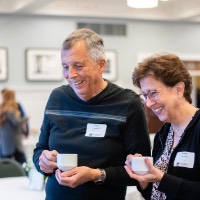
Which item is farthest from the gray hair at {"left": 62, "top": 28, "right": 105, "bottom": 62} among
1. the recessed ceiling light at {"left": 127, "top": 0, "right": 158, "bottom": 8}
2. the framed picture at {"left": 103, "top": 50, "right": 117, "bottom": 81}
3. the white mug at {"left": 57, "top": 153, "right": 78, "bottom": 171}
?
the framed picture at {"left": 103, "top": 50, "right": 117, "bottom": 81}

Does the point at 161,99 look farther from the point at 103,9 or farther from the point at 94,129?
the point at 103,9

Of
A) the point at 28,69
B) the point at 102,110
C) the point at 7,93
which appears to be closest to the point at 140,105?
the point at 102,110

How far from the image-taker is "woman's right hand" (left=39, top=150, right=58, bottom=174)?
197cm

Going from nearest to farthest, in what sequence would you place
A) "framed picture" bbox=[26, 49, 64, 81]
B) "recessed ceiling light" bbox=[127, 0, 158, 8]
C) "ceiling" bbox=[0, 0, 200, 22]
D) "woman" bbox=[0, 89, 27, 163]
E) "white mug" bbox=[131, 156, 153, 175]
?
"white mug" bbox=[131, 156, 153, 175]
"recessed ceiling light" bbox=[127, 0, 158, 8]
"woman" bbox=[0, 89, 27, 163]
"ceiling" bbox=[0, 0, 200, 22]
"framed picture" bbox=[26, 49, 64, 81]

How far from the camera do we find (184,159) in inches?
69.0

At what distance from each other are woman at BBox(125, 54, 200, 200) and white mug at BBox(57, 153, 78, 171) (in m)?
0.21

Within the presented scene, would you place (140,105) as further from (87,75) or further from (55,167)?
(55,167)

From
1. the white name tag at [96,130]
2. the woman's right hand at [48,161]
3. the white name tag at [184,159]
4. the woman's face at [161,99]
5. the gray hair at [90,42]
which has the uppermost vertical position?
the gray hair at [90,42]

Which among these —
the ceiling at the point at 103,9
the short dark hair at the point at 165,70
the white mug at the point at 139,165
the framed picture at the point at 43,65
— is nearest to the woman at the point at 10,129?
the framed picture at the point at 43,65

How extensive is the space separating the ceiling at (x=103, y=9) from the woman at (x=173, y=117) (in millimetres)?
5337

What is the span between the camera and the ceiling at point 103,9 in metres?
7.41

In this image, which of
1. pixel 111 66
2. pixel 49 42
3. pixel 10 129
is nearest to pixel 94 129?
pixel 10 129

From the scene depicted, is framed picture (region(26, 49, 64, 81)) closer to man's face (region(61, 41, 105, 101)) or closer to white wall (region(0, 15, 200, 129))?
white wall (region(0, 15, 200, 129))

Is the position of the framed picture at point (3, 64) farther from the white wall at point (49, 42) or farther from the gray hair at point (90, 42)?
the gray hair at point (90, 42)
